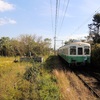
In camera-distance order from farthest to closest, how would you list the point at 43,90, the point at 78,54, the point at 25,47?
1. the point at 25,47
2. the point at 78,54
3. the point at 43,90

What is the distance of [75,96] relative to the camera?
1109 cm

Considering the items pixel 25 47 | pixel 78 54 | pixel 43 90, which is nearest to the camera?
pixel 43 90

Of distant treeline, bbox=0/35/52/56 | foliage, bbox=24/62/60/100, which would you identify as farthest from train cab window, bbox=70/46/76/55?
distant treeline, bbox=0/35/52/56

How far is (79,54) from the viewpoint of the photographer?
22547mm

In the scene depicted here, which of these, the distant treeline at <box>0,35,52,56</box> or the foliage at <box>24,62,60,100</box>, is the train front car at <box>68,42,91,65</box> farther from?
the distant treeline at <box>0,35,52,56</box>

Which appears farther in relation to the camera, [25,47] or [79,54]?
[25,47]

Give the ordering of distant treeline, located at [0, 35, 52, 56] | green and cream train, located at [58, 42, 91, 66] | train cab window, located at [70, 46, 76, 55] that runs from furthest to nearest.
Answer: distant treeline, located at [0, 35, 52, 56], train cab window, located at [70, 46, 76, 55], green and cream train, located at [58, 42, 91, 66]

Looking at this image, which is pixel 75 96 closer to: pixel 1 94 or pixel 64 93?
pixel 64 93

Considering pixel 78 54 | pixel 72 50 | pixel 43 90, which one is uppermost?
pixel 72 50

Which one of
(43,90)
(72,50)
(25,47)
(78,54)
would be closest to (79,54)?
(78,54)

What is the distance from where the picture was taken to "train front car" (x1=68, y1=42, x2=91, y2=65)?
22266mm

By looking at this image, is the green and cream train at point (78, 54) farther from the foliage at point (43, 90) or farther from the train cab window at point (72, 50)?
the foliage at point (43, 90)

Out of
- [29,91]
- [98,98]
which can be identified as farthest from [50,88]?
[98,98]

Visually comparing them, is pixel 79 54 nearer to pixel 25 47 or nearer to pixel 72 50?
pixel 72 50
